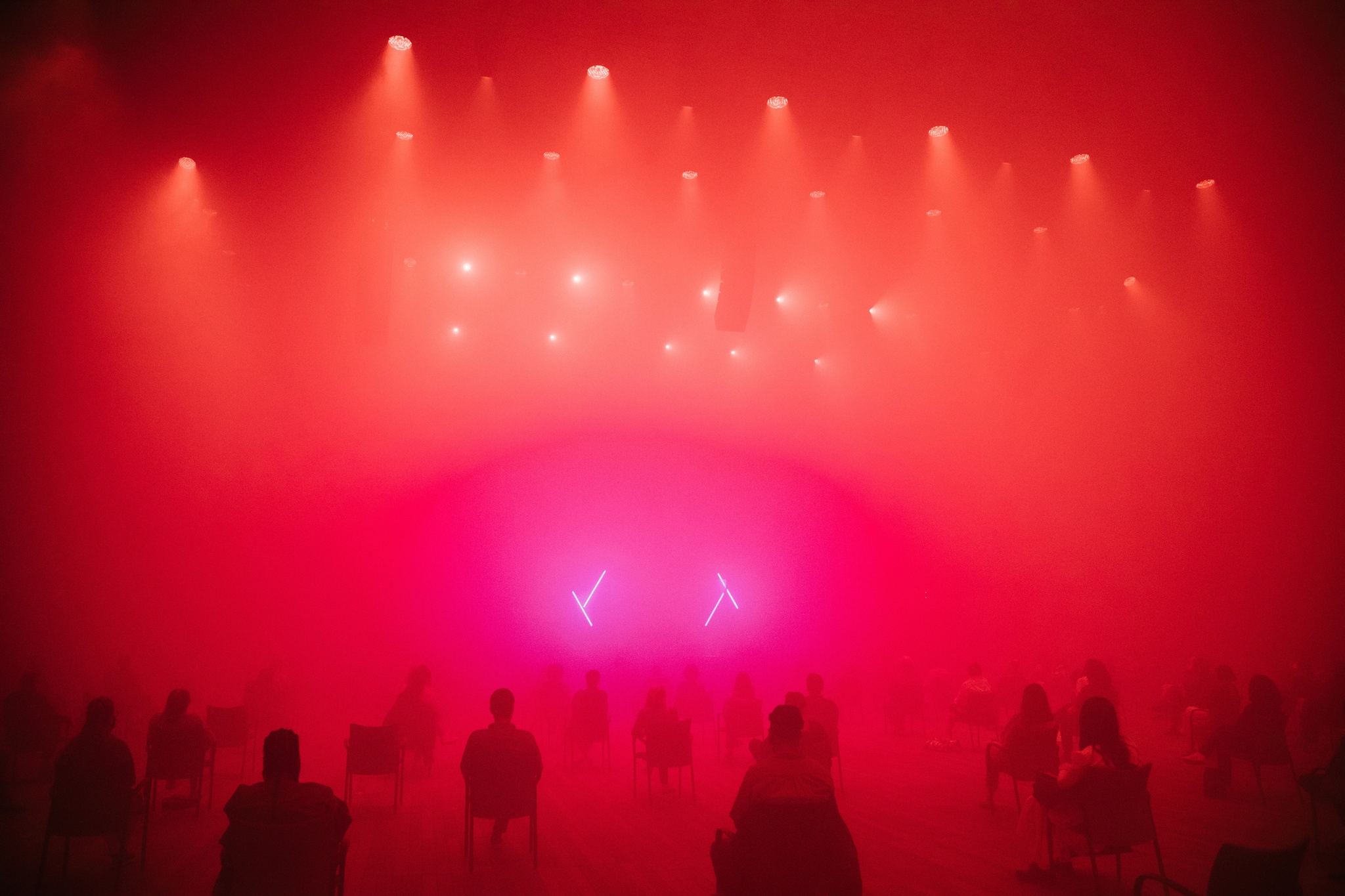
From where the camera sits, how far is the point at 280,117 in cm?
917

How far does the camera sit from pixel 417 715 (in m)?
8.59

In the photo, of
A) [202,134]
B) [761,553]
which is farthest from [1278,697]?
[202,134]

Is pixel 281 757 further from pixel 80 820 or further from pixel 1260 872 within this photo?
pixel 1260 872

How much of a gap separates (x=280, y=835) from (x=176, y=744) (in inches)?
145

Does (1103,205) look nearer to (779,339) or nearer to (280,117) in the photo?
(779,339)

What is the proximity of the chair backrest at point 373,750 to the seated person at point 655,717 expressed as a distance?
2.44 metres

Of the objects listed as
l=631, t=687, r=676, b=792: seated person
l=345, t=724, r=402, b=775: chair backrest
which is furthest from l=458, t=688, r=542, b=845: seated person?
l=631, t=687, r=676, b=792: seated person

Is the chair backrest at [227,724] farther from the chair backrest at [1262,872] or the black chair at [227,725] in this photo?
the chair backrest at [1262,872]

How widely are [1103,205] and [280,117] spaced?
12345 millimetres

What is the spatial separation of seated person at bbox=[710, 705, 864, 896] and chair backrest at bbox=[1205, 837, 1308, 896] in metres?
1.44

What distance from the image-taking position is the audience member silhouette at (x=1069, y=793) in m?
4.61

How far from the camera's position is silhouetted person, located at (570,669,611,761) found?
30.4ft

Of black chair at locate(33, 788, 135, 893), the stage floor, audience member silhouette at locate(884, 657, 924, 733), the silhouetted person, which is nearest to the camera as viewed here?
black chair at locate(33, 788, 135, 893)

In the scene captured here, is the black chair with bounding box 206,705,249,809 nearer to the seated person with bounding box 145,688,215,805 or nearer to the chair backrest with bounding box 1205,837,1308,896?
the seated person with bounding box 145,688,215,805
